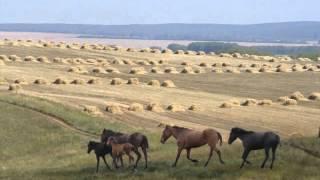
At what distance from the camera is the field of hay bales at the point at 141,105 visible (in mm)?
28344

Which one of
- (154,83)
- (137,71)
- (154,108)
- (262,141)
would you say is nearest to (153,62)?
(137,71)

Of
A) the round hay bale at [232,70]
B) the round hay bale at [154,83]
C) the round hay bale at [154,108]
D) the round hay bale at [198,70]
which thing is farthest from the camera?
the round hay bale at [232,70]

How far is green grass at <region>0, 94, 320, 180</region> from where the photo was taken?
24.7 metres

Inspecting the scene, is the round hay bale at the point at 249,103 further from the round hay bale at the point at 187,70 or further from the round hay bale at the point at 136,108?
the round hay bale at the point at 187,70

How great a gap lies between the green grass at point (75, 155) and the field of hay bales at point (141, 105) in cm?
6

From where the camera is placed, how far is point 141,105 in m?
52.8

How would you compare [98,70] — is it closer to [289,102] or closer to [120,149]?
[289,102]

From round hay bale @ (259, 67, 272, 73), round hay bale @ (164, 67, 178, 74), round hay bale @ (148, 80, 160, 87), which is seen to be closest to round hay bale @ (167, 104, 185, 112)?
round hay bale @ (148, 80, 160, 87)

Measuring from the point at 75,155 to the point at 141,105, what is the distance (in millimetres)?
18335

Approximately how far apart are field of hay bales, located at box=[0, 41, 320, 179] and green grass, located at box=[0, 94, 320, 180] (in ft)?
0.19

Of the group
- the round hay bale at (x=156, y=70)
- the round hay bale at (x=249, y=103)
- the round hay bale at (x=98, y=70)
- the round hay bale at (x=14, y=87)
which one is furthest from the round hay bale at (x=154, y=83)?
the round hay bale at (x=14, y=87)

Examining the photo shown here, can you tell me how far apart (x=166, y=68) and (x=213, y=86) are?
597 inches

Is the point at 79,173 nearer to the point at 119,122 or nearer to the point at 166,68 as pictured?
the point at 119,122

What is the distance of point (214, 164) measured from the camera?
25.8 m
